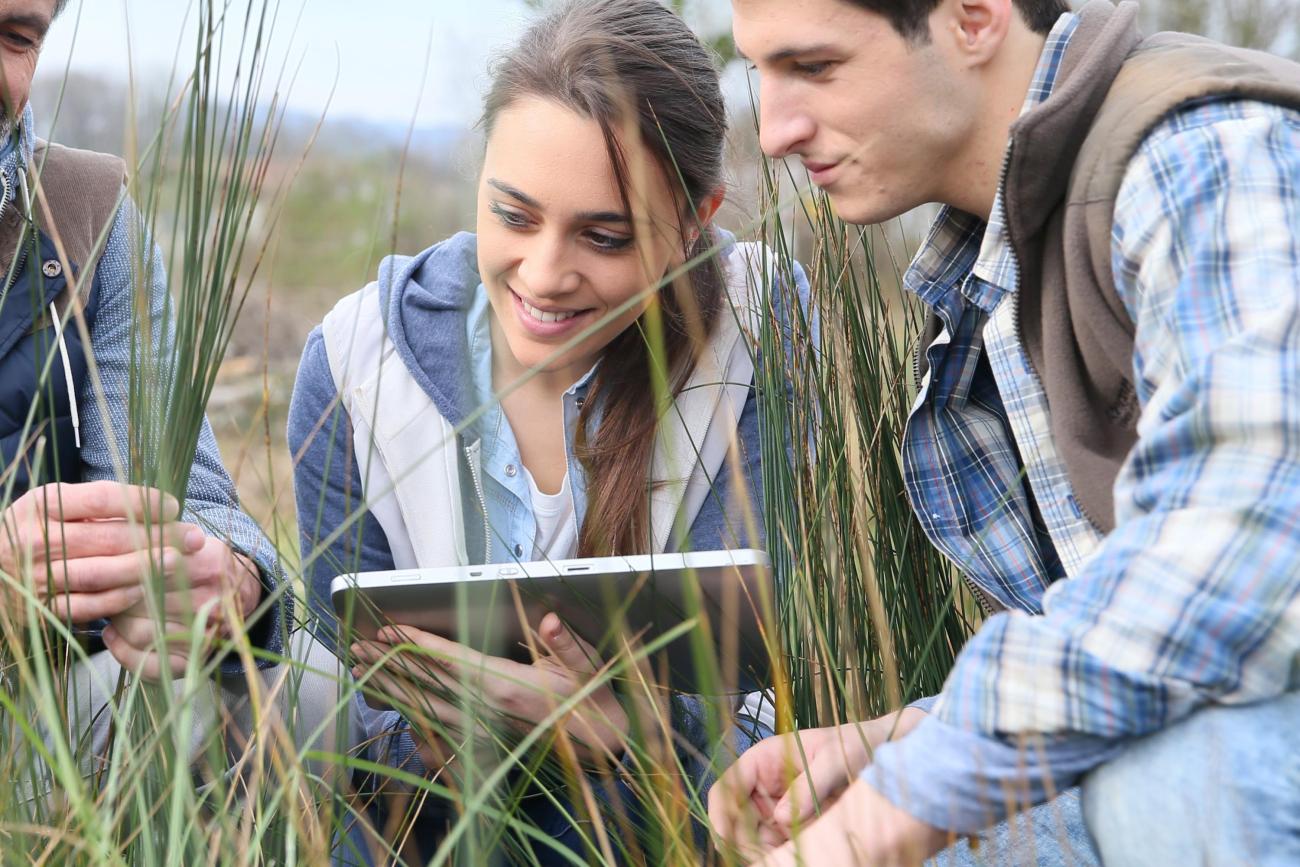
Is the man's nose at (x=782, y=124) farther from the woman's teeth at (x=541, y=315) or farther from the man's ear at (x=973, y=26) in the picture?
the woman's teeth at (x=541, y=315)

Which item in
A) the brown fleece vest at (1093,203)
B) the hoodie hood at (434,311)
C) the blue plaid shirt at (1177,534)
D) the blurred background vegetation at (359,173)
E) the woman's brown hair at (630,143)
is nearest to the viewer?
the blue plaid shirt at (1177,534)

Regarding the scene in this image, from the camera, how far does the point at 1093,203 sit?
124cm

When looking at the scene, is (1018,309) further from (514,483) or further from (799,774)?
(514,483)

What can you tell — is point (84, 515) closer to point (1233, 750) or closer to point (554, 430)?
point (554, 430)

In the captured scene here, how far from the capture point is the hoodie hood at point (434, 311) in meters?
2.09

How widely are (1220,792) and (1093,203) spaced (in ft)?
1.76

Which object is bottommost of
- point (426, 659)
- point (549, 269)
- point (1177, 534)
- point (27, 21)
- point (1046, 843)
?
point (1046, 843)

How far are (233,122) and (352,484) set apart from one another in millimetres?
967

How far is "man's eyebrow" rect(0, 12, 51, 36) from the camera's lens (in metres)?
1.85

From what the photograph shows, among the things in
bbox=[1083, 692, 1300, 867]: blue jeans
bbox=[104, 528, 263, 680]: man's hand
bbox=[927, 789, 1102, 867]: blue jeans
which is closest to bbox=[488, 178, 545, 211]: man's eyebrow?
bbox=[104, 528, 263, 680]: man's hand

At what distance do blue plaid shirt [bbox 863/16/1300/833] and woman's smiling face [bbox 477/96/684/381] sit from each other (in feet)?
2.73

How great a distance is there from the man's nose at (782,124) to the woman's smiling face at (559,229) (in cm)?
33

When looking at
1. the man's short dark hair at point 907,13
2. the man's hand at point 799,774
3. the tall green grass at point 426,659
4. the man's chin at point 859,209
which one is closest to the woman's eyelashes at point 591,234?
the tall green grass at point 426,659

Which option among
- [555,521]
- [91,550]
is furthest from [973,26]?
[91,550]
